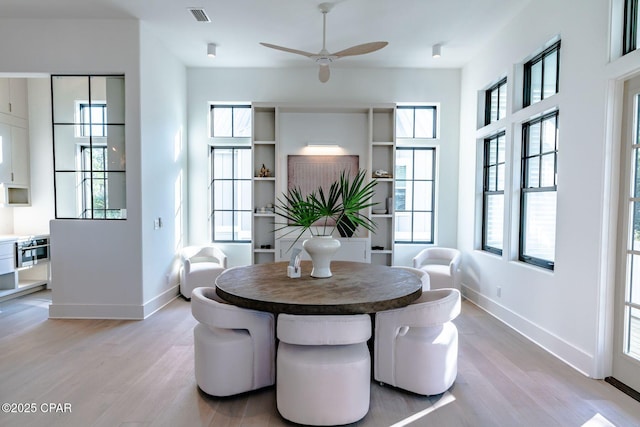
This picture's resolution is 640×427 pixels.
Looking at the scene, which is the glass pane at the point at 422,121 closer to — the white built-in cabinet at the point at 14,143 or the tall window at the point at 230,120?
the tall window at the point at 230,120

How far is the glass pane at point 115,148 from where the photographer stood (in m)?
3.92

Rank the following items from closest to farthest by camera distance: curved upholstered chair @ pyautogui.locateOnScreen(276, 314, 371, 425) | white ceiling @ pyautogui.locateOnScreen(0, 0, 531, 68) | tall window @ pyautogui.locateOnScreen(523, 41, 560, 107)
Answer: curved upholstered chair @ pyautogui.locateOnScreen(276, 314, 371, 425) < tall window @ pyautogui.locateOnScreen(523, 41, 560, 107) < white ceiling @ pyautogui.locateOnScreen(0, 0, 531, 68)

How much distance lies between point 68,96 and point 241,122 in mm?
2242

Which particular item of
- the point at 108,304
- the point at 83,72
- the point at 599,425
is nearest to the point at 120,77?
the point at 83,72

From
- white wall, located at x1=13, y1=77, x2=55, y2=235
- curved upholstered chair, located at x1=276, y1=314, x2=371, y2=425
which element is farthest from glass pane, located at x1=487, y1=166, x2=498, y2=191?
white wall, located at x1=13, y1=77, x2=55, y2=235

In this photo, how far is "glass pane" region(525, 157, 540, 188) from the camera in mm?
3559

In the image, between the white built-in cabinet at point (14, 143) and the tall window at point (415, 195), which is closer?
the white built-in cabinet at point (14, 143)

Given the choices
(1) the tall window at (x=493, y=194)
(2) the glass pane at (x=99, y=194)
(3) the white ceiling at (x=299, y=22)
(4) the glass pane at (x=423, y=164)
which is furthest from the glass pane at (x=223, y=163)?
(1) the tall window at (x=493, y=194)

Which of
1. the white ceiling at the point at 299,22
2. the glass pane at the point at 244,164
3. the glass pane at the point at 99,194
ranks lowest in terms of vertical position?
the glass pane at the point at 99,194

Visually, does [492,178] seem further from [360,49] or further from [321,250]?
[321,250]

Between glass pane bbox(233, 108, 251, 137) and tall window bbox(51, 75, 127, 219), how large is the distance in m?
1.80

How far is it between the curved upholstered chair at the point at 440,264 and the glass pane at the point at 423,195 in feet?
2.35

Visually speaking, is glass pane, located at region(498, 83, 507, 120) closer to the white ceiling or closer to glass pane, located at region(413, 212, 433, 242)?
the white ceiling

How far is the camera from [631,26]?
2.48m
